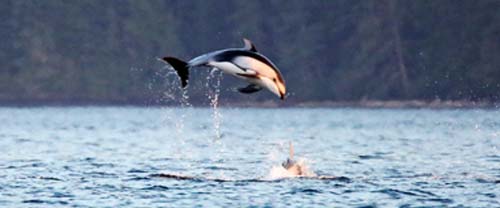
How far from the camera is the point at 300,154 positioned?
5028 centimetres

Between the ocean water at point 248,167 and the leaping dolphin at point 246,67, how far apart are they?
5.28 metres

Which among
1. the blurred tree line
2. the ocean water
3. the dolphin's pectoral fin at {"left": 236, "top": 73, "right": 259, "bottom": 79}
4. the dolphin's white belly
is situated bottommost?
the ocean water

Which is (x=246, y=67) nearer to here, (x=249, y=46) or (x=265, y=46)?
(x=249, y=46)

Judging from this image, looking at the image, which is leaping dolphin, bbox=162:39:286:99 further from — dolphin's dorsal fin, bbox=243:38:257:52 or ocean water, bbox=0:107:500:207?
ocean water, bbox=0:107:500:207

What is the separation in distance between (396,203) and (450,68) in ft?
323

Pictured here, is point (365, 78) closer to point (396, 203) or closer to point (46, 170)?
point (46, 170)

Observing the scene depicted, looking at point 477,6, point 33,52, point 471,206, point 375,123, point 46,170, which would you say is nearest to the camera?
point 471,206

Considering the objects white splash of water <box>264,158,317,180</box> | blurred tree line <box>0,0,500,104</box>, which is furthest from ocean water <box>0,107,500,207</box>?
blurred tree line <box>0,0,500,104</box>

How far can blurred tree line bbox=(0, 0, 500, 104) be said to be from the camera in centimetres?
12762

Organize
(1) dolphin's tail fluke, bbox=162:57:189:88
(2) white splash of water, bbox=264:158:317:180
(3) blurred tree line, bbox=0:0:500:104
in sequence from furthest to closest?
(3) blurred tree line, bbox=0:0:500:104 → (2) white splash of water, bbox=264:158:317:180 → (1) dolphin's tail fluke, bbox=162:57:189:88

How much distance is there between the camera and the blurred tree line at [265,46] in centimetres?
12762

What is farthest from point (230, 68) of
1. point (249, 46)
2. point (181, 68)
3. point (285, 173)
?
point (285, 173)

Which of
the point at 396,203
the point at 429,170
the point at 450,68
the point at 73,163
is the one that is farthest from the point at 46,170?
the point at 450,68

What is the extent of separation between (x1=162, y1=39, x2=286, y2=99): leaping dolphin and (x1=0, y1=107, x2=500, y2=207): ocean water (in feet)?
17.3
